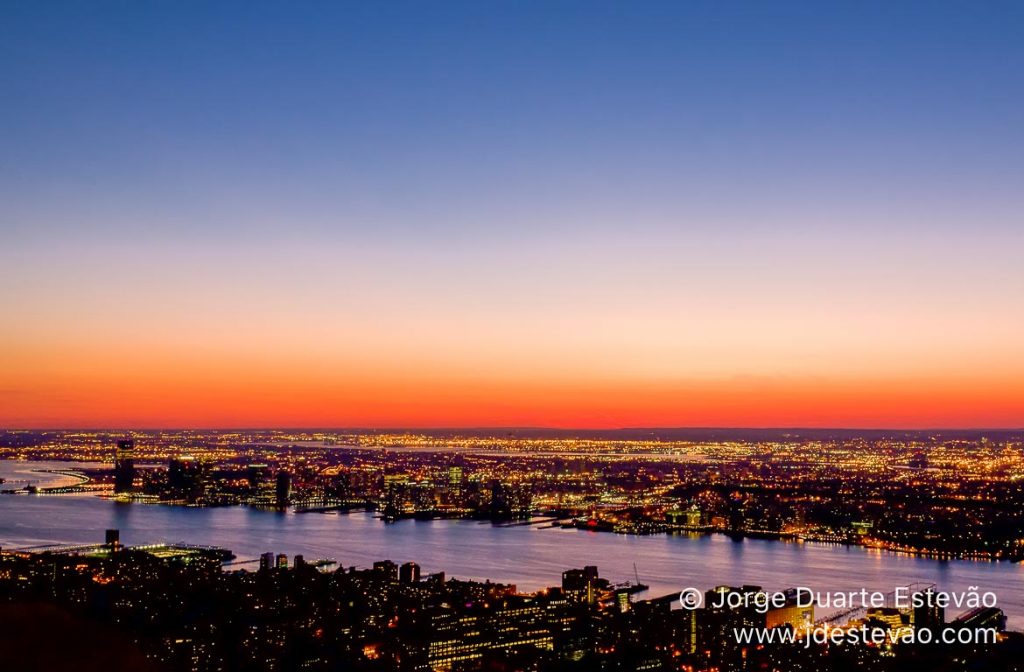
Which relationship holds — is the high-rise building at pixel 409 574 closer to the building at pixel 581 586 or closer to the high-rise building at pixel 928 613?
the building at pixel 581 586

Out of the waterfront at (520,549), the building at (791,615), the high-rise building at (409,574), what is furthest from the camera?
the waterfront at (520,549)

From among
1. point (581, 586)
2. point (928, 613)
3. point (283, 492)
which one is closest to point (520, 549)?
point (581, 586)

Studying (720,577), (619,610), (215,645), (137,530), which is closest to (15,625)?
(215,645)

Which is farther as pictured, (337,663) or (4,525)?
(4,525)

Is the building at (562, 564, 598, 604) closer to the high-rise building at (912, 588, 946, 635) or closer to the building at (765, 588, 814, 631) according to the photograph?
the building at (765, 588, 814, 631)

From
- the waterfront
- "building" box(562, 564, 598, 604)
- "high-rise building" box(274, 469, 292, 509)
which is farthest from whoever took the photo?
"high-rise building" box(274, 469, 292, 509)

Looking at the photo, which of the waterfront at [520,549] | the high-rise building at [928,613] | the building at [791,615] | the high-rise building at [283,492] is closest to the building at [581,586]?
the waterfront at [520,549]

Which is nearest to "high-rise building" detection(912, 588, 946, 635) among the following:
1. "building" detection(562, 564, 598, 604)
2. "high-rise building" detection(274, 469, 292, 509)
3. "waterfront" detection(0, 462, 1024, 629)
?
"waterfront" detection(0, 462, 1024, 629)

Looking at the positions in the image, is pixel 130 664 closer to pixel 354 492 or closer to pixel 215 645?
pixel 215 645
